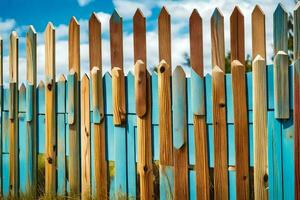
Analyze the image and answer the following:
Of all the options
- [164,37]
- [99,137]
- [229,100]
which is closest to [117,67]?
[164,37]

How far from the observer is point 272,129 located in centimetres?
412

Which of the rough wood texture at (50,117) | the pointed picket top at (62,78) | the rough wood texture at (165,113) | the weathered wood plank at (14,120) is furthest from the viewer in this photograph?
the weathered wood plank at (14,120)

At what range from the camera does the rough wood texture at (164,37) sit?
464cm

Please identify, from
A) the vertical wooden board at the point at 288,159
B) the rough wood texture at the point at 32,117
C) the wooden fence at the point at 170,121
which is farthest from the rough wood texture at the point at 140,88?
the rough wood texture at the point at 32,117

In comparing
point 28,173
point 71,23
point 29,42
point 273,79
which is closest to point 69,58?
point 71,23

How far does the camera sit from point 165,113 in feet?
15.2

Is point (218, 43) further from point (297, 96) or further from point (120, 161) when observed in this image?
point (120, 161)

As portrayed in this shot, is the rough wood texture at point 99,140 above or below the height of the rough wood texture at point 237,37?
below

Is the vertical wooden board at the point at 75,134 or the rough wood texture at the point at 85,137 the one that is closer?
the rough wood texture at the point at 85,137

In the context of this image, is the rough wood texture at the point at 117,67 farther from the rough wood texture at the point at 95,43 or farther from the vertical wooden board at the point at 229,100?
the vertical wooden board at the point at 229,100

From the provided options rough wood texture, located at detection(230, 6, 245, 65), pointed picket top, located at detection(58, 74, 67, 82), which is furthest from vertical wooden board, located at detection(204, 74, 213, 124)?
pointed picket top, located at detection(58, 74, 67, 82)

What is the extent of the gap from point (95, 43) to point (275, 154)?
2.18 metres

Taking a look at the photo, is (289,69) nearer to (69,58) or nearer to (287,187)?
(287,187)

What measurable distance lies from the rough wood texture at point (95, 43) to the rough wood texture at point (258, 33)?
1675mm
